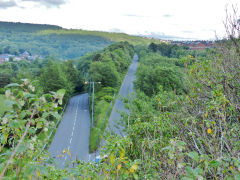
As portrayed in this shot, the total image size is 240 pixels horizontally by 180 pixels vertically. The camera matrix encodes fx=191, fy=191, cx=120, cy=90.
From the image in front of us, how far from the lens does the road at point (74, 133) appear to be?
18.5 m

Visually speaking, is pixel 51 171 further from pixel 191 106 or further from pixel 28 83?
pixel 191 106

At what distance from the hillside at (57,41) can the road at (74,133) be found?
116 metres

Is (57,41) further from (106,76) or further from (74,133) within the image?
(74,133)

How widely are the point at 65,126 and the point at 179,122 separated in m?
23.1

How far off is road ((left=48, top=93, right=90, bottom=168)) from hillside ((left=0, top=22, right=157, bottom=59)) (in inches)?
4558

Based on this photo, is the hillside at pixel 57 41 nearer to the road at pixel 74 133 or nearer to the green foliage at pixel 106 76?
the green foliage at pixel 106 76

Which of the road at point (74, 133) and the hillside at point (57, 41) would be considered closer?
the road at point (74, 133)

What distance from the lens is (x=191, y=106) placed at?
4691mm

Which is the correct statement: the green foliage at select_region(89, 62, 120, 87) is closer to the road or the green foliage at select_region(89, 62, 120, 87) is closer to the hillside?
the road

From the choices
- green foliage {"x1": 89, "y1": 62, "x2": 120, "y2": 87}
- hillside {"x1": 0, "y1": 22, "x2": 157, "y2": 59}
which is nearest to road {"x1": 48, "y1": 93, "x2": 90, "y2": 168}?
green foliage {"x1": 89, "y1": 62, "x2": 120, "y2": 87}

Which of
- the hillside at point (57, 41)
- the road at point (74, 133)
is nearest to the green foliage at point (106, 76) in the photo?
the road at point (74, 133)

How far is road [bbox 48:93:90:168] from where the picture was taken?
18469 mm

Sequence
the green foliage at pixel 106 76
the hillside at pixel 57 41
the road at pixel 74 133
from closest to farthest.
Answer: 1. the road at pixel 74 133
2. the green foliage at pixel 106 76
3. the hillside at pixel 57 41

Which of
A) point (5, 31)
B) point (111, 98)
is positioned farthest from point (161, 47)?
point (5, 31)
